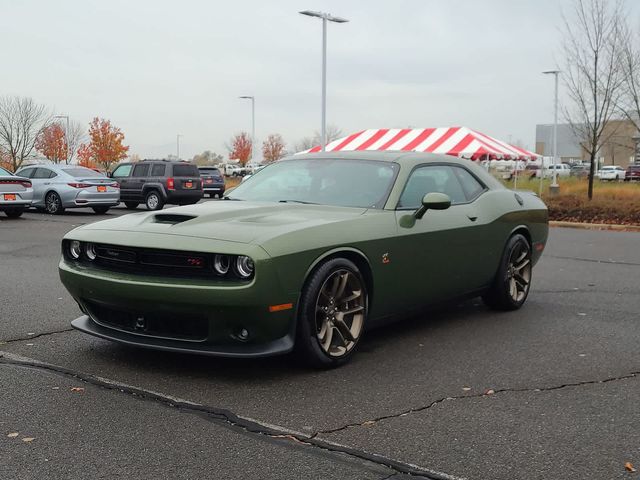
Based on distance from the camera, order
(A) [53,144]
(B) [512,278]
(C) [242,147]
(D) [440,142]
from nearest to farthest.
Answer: (B) [512,278], (D) [440,142], (A) [53,144], (C) [242,147]

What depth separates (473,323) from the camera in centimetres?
623

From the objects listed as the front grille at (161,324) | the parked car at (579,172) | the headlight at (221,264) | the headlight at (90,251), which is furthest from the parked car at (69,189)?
the parked car at (579,172)

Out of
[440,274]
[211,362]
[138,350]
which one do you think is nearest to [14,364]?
[138,350]

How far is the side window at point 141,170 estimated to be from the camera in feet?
80.5

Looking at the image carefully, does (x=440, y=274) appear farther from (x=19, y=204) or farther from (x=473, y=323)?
(x=19, y=204)

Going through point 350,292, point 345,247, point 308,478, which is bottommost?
Result: point 308,478

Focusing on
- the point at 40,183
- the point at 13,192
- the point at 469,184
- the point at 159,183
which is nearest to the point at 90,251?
the point at 469,184

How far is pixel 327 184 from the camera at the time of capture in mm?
5617

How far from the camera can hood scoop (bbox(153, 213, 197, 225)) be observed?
479 centimetres

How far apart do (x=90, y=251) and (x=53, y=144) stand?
5613cm

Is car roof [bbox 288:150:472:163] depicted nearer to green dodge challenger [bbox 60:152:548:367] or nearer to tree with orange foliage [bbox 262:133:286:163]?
green dodge challenger [bbox 60:152:548:367]

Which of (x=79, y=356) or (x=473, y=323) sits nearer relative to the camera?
(x=79, y=356)

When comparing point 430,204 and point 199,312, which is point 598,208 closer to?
point 430,204

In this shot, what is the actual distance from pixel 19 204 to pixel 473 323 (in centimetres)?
1544
